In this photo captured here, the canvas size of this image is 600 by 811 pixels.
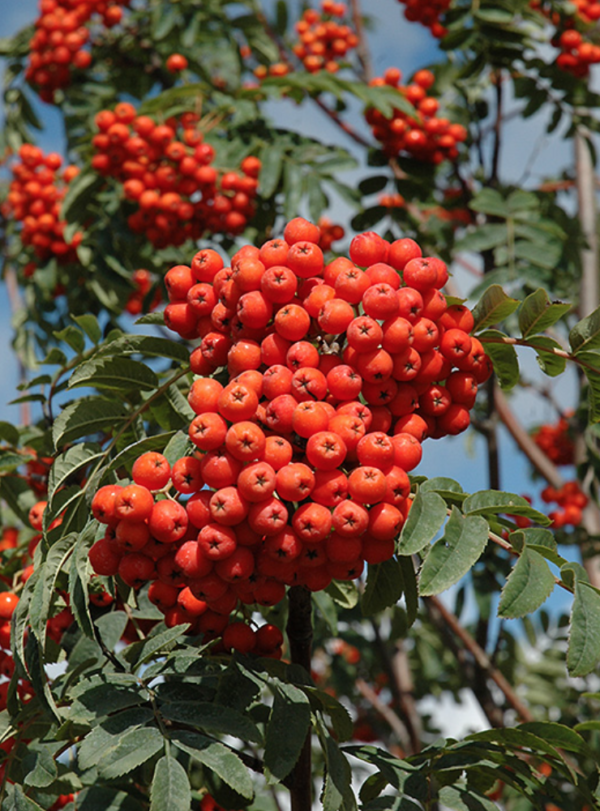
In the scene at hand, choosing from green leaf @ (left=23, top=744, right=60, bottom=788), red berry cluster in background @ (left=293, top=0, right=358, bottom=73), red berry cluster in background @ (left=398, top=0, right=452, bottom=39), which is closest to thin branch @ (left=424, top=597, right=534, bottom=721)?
green leaf @ (left=23, top=744, right=60, bottom=788)

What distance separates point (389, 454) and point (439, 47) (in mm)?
2917

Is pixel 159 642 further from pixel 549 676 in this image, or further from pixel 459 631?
pixel 549 676

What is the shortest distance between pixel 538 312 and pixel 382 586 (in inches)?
29.3

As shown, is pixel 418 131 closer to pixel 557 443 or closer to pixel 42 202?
pixel 42 202

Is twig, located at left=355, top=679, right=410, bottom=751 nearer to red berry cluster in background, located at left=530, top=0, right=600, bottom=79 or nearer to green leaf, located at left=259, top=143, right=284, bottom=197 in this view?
green leaf, located at left=259, top=143, right=284, bottom=197

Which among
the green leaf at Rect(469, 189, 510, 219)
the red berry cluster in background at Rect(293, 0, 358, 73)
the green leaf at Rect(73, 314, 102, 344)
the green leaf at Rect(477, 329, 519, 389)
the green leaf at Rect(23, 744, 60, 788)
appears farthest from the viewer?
the red berry cluster in background at Rect(293, 0, 358, 73)

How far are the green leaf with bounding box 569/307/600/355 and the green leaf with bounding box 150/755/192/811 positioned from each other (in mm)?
1266

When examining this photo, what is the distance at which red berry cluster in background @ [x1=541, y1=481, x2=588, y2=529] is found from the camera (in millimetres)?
4824

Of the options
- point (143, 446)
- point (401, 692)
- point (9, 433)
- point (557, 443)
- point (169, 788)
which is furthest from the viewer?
point (557, 443)

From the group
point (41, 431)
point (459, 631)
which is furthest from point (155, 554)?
point (459, 631)

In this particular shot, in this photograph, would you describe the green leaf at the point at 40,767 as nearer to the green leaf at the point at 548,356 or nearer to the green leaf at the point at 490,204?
the green leaf at the point at 548,356

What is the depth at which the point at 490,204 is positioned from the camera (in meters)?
3.72

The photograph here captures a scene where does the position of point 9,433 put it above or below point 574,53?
below

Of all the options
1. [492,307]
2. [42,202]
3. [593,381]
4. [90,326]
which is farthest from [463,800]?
[42,202]
